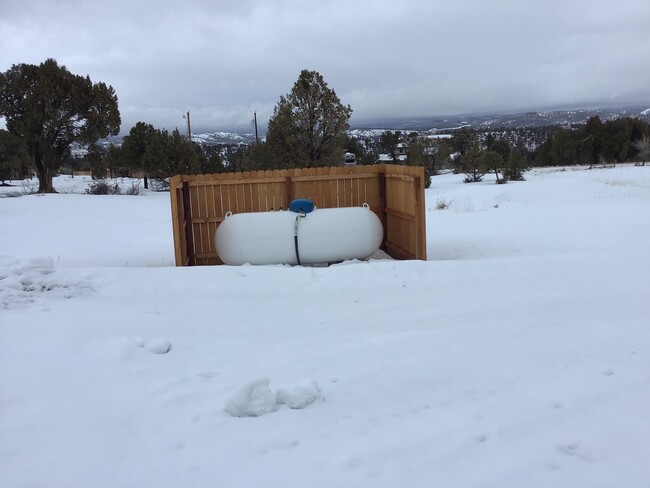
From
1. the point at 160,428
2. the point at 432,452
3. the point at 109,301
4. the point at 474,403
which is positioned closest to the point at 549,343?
the point at 474,403

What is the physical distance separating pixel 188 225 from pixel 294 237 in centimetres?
219

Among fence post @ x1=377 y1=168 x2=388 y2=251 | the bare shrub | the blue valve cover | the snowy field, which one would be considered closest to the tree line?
the bare shrub

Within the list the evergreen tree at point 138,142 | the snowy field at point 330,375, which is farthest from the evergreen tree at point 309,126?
the snowy field at point 330,375

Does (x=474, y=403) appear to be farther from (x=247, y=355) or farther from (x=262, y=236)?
(x=262, y=236)

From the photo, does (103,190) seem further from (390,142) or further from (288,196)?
(390,142)

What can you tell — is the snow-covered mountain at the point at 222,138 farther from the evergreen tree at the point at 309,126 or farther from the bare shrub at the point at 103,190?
the evergreen tree at the point at 309,126

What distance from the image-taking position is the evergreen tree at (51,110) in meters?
22.7

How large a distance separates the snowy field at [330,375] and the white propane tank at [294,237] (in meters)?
1.70

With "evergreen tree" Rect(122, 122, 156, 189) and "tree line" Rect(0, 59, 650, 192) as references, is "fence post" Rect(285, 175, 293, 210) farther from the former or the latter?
"evergreen tree" Rect(122, 122, 156, 189)

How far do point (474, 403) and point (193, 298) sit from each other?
337 cm

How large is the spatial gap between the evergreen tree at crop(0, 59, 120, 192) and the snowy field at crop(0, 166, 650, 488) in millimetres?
20122

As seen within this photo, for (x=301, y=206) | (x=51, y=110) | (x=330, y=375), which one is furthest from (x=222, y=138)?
(x=330, y=375)

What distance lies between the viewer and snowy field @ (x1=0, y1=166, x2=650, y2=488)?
2725 mm

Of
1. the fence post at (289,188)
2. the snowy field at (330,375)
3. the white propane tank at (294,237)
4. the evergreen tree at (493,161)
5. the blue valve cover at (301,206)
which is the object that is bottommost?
the snowy field at (330,375)
